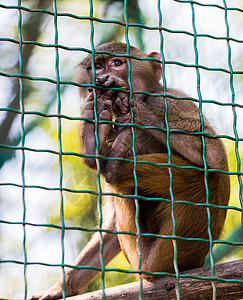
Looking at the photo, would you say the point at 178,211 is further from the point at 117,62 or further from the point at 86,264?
the point at 117,62

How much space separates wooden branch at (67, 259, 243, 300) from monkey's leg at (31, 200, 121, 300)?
1001 mm

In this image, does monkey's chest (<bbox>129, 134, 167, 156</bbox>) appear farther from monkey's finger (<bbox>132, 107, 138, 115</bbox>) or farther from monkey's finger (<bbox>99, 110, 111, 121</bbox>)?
monkey's finger (<bbox>99, 110, 111, 121</bbox>)

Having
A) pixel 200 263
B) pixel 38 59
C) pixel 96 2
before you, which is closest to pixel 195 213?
pixel 200 263

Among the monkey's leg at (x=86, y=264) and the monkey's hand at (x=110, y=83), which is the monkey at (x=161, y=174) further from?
the monkey's leg at (x=86, y=264)

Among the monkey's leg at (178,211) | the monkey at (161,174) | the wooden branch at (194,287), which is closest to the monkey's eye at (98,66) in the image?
the monkey at (161,174)

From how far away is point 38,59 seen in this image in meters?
9.19

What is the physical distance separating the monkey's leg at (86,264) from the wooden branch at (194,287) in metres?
1.00

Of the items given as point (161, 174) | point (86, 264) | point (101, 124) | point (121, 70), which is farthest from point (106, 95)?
point (86, 264)

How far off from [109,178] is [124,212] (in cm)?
83

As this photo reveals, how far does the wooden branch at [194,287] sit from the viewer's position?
13.3 ft

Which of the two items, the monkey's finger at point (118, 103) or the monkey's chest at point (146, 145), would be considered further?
the monkey's chest at point (146, 145)

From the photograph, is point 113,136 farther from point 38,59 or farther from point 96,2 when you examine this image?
point 96,2

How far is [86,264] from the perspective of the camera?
5617mm

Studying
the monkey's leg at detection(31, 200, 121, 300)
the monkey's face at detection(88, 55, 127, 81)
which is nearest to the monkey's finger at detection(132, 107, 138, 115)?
the monkey's face at detection(88, 55, 127, 81)
